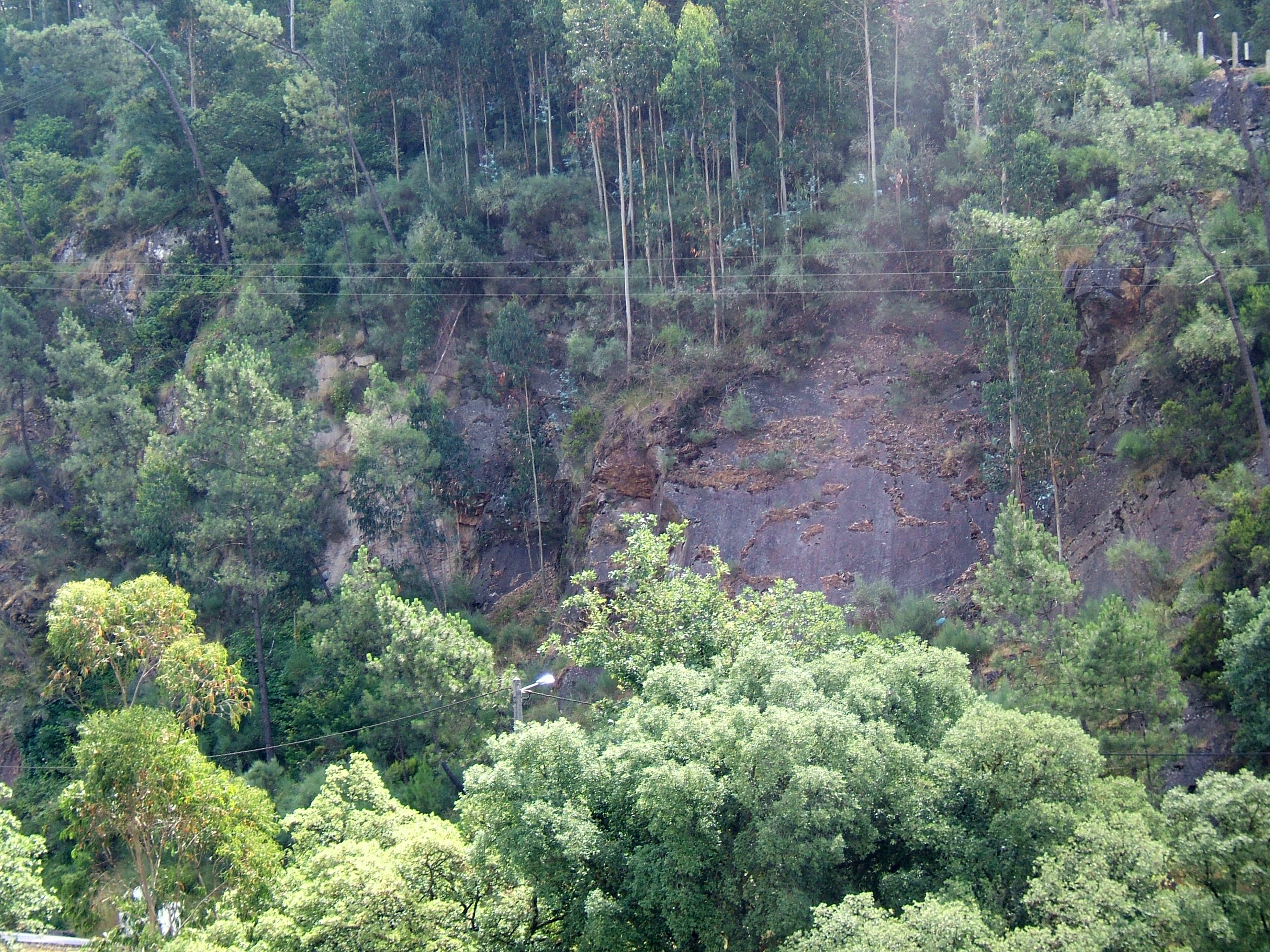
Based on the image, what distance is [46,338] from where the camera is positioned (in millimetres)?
48812

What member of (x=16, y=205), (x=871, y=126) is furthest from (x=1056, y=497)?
(x=16, y=205)

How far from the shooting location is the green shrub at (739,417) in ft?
119

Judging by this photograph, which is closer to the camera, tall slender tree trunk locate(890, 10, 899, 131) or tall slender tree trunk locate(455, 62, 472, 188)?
tall slender tree trunk locate(890, 10, 899, 131)

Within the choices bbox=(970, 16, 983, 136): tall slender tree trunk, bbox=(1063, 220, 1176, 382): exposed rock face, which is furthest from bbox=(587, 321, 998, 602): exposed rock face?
bbox=(970, 16, 983, 136): tall slender tree trunk

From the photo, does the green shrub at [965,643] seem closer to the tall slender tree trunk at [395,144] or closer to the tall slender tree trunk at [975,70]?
the tall slender tree trunk at [975,70]

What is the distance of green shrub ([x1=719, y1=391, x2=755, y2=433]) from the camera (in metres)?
36.3

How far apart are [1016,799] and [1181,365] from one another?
16.1 metres

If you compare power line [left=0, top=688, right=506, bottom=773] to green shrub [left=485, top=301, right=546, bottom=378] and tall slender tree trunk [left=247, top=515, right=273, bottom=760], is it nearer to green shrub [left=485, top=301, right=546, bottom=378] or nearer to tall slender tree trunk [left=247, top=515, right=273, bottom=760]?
tall slender tree trunk [left=247, top=515, right=273, bottom=760]

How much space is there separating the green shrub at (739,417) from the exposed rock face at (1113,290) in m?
9.74

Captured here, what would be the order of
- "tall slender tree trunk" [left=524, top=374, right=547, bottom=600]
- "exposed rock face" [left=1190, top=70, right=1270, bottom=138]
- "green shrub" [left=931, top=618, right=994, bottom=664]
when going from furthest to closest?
"tall slender tree trunk" [left=524, top=374, right=547, bottom=600] < "exposed rock face" [left=1190, top=70, right=1270, bottom=138] < "green shrub" [left=931, top=618, right=994, bottom=664]

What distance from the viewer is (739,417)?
36.3 m

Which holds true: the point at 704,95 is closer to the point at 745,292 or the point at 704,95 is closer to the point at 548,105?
the point at 745,292

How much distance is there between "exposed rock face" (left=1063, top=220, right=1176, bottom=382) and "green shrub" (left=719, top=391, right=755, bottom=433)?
9738 mm

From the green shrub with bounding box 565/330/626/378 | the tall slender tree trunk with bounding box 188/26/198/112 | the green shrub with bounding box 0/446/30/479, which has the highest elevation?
the tall slender tree trunk with bounding box 188/26/198/112
